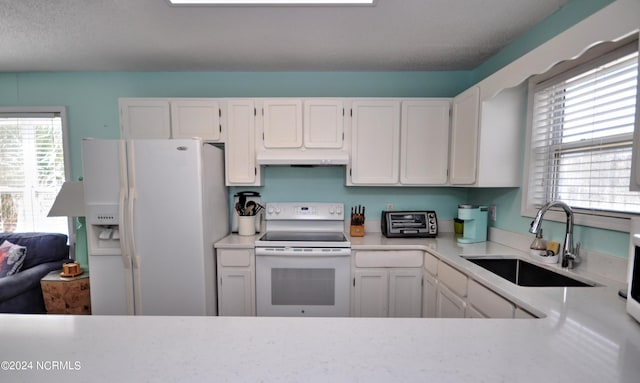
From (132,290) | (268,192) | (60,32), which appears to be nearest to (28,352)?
(132,290)

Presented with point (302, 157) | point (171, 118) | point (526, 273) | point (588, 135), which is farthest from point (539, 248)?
point (171, 118)

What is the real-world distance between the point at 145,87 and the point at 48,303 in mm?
2169

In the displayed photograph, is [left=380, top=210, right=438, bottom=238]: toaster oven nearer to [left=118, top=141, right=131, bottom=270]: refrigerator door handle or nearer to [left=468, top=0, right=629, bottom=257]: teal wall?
[left=468, top=0, right=629, bottom=257]: teal wall

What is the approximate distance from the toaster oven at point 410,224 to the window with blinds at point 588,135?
0.80m

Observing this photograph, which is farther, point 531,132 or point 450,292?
point 531,132

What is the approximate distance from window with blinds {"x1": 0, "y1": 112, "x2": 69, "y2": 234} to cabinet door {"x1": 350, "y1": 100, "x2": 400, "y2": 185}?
3.15 m

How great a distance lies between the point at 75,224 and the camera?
271 cm

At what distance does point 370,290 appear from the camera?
213 centimetres

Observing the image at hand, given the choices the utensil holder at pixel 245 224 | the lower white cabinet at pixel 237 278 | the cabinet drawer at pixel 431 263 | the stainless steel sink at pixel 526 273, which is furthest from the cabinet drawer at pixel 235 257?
the stainless steel sink at pixel 526 273

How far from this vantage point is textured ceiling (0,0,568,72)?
1.63 m

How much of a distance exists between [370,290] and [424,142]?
1448 millimetres

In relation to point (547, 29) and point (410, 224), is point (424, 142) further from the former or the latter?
point (547, 29)

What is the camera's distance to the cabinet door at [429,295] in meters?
1.93

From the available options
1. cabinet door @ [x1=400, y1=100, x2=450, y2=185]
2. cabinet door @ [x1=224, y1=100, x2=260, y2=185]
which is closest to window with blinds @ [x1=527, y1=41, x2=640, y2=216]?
cabinet door @ [x1=400, y1=100, x2=450, y2=185]
